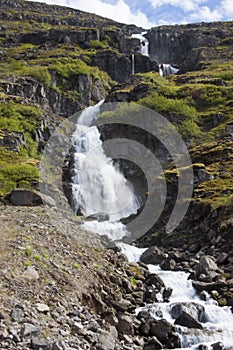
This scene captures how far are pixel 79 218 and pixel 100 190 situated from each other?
29.1 feet

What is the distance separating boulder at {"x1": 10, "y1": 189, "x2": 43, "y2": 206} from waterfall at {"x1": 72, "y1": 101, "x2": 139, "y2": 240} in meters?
7.08

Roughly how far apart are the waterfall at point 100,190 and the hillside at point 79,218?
5.99 feet

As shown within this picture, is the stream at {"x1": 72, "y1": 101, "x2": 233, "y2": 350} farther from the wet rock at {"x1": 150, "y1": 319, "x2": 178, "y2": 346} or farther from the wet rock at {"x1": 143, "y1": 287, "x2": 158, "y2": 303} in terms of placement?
the wet rock at {"x1": 150, "y1": 319, "x2": 178, "y2": 346}

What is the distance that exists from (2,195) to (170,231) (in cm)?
1610

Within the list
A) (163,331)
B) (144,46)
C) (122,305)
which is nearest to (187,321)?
(163,331)

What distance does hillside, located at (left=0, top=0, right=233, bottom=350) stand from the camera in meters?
16.5

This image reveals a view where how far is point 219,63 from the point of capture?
121125mm

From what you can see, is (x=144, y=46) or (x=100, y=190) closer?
(x=100, y=190)

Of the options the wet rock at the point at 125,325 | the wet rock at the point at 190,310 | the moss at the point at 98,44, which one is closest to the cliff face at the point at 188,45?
the moss at the point at 98,44

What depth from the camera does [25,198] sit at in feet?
120

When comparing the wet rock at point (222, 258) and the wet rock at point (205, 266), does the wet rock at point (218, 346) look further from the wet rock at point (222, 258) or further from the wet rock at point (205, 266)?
the wet rock at point (222, 258)

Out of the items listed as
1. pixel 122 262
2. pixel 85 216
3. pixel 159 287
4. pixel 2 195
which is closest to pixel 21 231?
pixel 122 262

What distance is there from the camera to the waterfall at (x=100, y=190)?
45.5 meters

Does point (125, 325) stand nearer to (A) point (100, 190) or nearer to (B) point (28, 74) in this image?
(A) point (100, 190)
